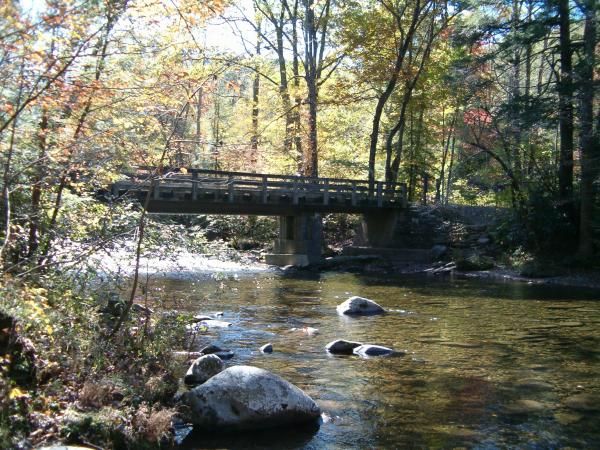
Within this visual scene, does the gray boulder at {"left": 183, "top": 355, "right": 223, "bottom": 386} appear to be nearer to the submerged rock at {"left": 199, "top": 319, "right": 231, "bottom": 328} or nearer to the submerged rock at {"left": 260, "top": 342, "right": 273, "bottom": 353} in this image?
the submerged rock at {"left": 260, "top": 342, "right": 273, "bottom": 353}

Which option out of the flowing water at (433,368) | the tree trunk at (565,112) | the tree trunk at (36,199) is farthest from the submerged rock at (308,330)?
the tree trunk at (565,112)

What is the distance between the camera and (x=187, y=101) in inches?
243

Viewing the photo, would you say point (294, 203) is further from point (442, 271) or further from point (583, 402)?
point (583, 402)

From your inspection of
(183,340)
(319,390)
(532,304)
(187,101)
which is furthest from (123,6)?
(532,304)

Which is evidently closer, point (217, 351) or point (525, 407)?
point (525, 407)

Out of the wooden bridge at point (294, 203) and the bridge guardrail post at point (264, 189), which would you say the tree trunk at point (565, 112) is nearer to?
the wooden bridge at point (294, 203)

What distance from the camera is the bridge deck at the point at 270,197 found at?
71.8ft

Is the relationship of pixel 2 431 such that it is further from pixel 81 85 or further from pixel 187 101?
pixel 187 101

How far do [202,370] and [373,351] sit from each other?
2.71 metres

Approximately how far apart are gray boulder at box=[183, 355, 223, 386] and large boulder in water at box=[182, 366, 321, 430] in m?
1.00

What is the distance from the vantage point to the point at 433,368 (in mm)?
7715

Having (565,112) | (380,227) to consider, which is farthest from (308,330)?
(380,227)

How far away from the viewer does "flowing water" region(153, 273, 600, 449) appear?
543cm

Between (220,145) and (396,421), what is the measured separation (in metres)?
3.19
